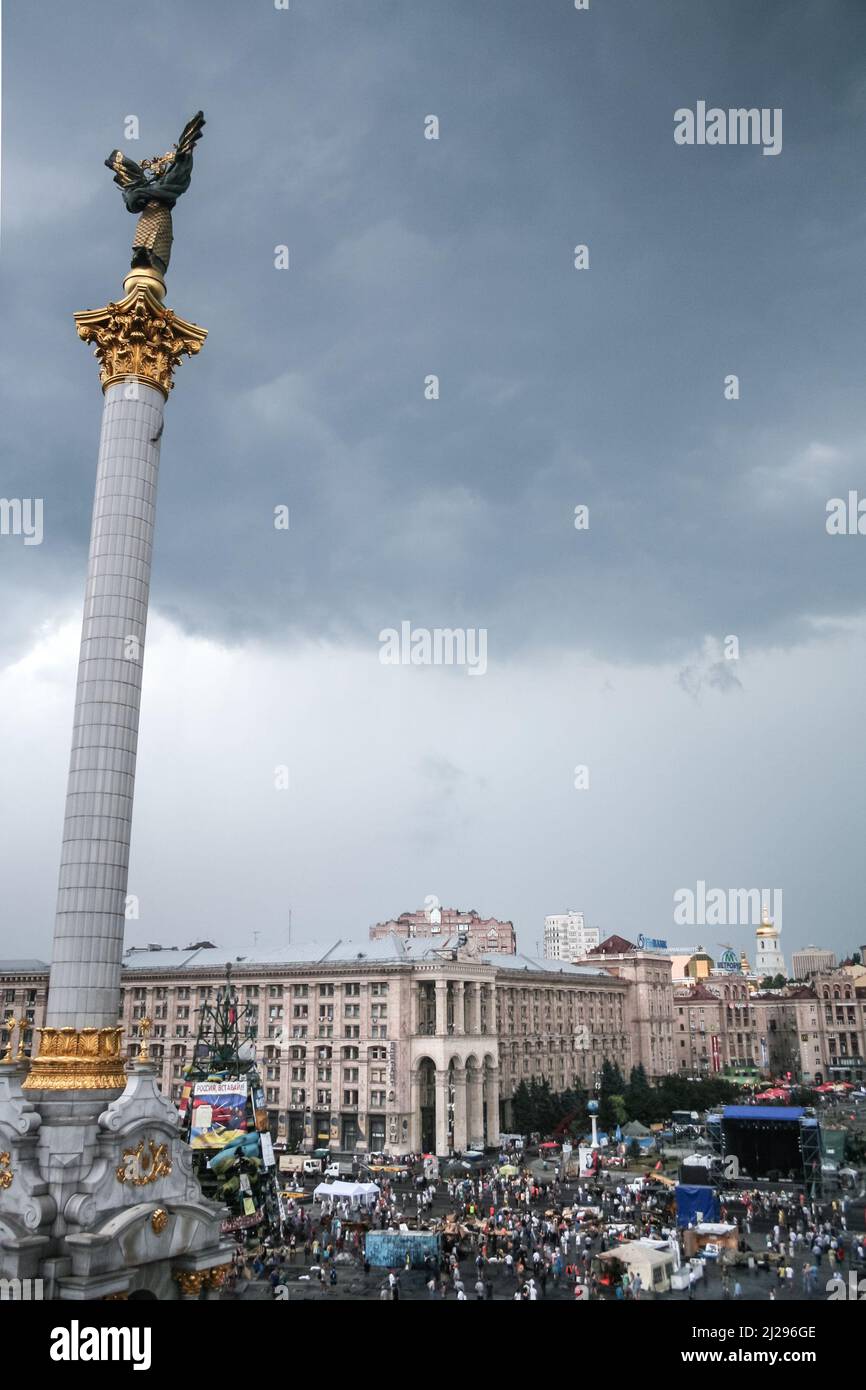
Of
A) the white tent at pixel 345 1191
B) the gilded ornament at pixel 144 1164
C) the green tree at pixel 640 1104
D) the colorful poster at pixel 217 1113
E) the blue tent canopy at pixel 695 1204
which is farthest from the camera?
the green tree at pixel 640 1104

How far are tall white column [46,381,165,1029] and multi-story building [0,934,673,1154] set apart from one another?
54.2m

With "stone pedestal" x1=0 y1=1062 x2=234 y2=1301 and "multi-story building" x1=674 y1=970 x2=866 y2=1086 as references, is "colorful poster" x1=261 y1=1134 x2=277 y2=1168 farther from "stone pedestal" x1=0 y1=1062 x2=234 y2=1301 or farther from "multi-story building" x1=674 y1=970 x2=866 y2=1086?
"multi-story building" x1=674 y1=970 x2=866 y2=1086

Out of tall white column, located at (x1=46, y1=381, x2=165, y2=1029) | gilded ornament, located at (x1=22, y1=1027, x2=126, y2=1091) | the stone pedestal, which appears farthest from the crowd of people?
tall white column, located at (x1=46, y1=381, x2=165, y2=1029)

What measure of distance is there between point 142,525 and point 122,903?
35.0 ft

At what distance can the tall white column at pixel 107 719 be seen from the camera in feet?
86.7

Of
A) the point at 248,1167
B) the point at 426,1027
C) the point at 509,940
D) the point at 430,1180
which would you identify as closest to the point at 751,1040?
the point at 509,940

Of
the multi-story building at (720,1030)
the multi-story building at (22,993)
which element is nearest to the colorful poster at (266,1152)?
the multi-story building at (22,993)

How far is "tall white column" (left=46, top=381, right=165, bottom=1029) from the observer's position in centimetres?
2642

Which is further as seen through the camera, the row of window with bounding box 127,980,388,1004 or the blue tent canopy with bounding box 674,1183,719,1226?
the row of window with bounding box 127,980,388,1004

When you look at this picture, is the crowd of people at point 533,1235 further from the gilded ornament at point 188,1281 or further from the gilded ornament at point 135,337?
the gilded ornament at point 135,337

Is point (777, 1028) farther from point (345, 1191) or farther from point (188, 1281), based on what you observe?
point (188, 1281)

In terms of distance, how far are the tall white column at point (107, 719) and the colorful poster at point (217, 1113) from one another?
1364cm

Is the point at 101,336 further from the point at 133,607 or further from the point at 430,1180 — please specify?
the point at 430,1180

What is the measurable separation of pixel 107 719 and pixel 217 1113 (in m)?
18.5
